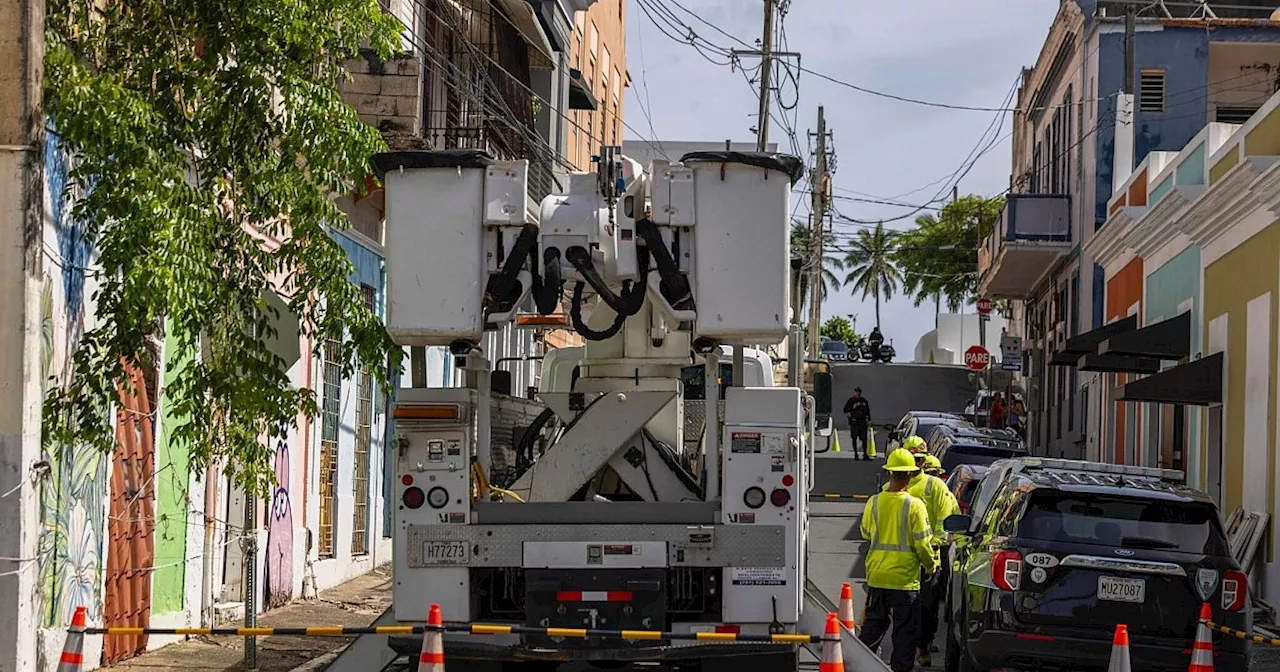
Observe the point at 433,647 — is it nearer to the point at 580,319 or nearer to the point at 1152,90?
the point at 580,319

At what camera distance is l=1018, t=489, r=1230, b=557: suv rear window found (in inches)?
450

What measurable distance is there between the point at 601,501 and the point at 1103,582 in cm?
338

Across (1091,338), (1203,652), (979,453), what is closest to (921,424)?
(1091,338)

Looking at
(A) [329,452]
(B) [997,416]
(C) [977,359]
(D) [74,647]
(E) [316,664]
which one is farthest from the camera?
(C) [977,359]

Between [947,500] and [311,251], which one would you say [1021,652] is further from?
[311,251]

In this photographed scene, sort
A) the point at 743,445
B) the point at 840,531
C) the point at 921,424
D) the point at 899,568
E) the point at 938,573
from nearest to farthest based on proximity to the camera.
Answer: the point at 743,445 → the point at 899,568 → the point at 938,573 → the point at 840,531 → the point at 921,424

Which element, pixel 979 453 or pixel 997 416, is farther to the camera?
pixel 997 416

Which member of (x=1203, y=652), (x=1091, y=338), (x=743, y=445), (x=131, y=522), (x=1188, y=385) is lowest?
(x=1203, y=652)

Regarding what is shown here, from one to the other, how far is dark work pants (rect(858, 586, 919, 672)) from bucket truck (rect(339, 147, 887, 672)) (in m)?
2.07

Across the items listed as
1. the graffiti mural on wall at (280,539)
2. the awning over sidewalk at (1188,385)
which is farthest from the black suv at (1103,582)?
the awning over sidewalk at (1188,385)

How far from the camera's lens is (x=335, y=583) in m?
19.1

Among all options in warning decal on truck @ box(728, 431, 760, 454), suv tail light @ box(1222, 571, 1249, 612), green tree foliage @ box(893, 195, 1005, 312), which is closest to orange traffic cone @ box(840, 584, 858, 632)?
warning decal on truck @ box(728, 431, 760, 454)

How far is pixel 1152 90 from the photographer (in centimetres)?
3569

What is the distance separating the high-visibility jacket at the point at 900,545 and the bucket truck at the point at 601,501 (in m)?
2.03
